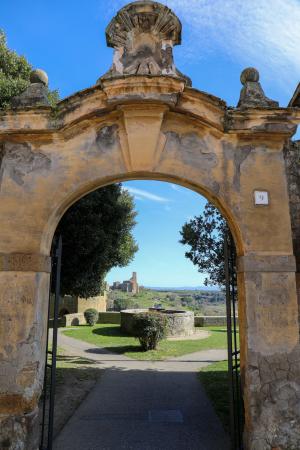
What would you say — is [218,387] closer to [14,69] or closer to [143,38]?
[143,38]

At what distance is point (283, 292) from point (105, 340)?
545 inches

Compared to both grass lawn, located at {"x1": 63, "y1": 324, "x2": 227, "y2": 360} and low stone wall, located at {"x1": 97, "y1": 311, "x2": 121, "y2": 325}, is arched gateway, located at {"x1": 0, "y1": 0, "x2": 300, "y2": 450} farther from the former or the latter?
low stone wall, located at {"x1": 97, "y1": 311, "x2": 121, "y2": 325}

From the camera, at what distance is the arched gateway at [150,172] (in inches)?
166

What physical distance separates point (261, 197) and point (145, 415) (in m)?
4.38

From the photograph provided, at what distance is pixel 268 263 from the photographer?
4.39m

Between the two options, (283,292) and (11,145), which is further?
(11,145)

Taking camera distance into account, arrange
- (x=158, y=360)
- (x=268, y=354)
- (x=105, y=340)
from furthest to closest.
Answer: (x=105, y=340), (x=158, y=360), (x=268, y=354)

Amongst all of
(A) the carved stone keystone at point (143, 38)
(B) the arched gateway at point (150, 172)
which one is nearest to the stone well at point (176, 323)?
(B) the arched gateway at point (150, 172)

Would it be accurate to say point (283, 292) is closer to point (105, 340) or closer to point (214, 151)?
point (214, 151)

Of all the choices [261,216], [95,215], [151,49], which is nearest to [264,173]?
[261,216]

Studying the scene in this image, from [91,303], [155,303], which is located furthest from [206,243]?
[155,303]

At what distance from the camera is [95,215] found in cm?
933

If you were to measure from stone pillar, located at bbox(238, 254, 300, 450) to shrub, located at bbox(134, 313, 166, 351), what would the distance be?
9214 mm

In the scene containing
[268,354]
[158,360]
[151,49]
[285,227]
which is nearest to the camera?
[268,354]
